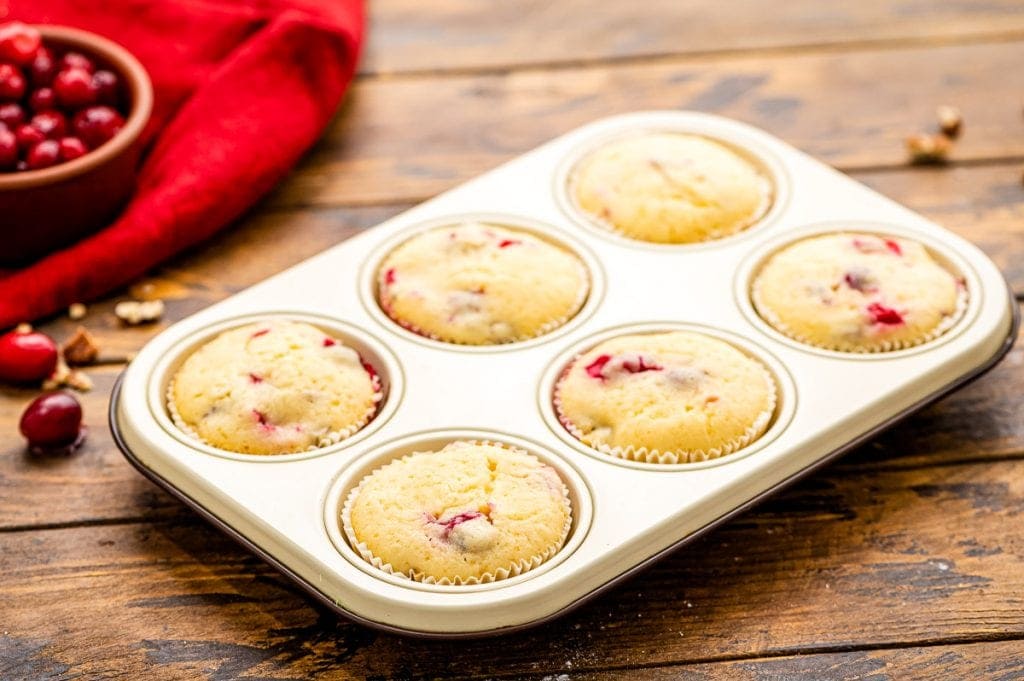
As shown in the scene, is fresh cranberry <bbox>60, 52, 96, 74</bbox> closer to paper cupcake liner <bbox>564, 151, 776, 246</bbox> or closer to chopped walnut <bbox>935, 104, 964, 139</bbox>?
paper cupcake liner <bbox>564, 151, 776, 246</bbox>

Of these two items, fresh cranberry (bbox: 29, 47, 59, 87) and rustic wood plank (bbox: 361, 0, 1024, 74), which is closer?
fresh cranberry (bbox: 29, 47, 59, 87)

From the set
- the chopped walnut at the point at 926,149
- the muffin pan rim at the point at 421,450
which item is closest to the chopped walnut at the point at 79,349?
the muffin pan rim at the point at 421,450

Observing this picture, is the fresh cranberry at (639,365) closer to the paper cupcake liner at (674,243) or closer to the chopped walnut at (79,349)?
the paper cupcake liner at (674,243)

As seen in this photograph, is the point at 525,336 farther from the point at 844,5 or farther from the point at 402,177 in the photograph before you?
the point at 844,5

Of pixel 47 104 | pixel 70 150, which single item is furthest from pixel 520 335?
pixel 47 104

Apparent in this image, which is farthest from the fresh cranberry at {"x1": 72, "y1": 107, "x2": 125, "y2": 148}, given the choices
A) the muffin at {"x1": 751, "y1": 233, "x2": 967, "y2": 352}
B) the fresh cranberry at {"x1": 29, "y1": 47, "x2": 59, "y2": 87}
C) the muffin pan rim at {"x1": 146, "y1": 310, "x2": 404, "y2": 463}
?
the muffin at {"x1": 751, "y1": 233, "x2": 967, "y2": 352}

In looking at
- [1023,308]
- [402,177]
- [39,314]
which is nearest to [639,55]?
[402,177]
